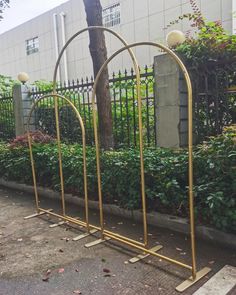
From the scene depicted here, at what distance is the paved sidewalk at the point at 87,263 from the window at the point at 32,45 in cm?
1608

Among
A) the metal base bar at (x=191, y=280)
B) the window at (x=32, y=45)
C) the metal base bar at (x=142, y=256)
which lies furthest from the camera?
the window at (x=32, y=45)

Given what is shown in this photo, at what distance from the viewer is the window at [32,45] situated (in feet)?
59.7

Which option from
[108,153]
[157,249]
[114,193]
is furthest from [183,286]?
[108,153]

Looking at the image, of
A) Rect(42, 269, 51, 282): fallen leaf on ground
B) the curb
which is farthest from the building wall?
Rect(42, 269, 51, 282): fallen leaf on ground

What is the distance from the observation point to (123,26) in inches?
547

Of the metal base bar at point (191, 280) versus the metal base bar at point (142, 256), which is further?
the metal base bar at point (142, 256)

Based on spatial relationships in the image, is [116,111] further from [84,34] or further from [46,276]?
[84,34]

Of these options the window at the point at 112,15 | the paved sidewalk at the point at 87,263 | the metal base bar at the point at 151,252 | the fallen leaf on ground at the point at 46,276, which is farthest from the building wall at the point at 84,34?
the fallen leaf on ground at the point at 46,276

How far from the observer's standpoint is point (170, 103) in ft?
14.9

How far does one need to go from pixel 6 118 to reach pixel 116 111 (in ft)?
12.4

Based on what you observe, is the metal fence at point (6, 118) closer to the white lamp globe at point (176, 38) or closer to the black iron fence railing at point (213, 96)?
the white lamp globe at point (176, 38)

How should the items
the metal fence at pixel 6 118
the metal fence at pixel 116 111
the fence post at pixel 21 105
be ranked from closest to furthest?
the metal fence at pixel 116 111 < the fence post at pixel 21 105 < the metal fence at pixel 6 118

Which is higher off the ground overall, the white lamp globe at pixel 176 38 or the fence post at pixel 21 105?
the white lamp globe at pixel 176 38

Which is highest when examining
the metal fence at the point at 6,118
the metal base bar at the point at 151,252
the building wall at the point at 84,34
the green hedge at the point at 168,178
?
the building wall at the point at 84,34
